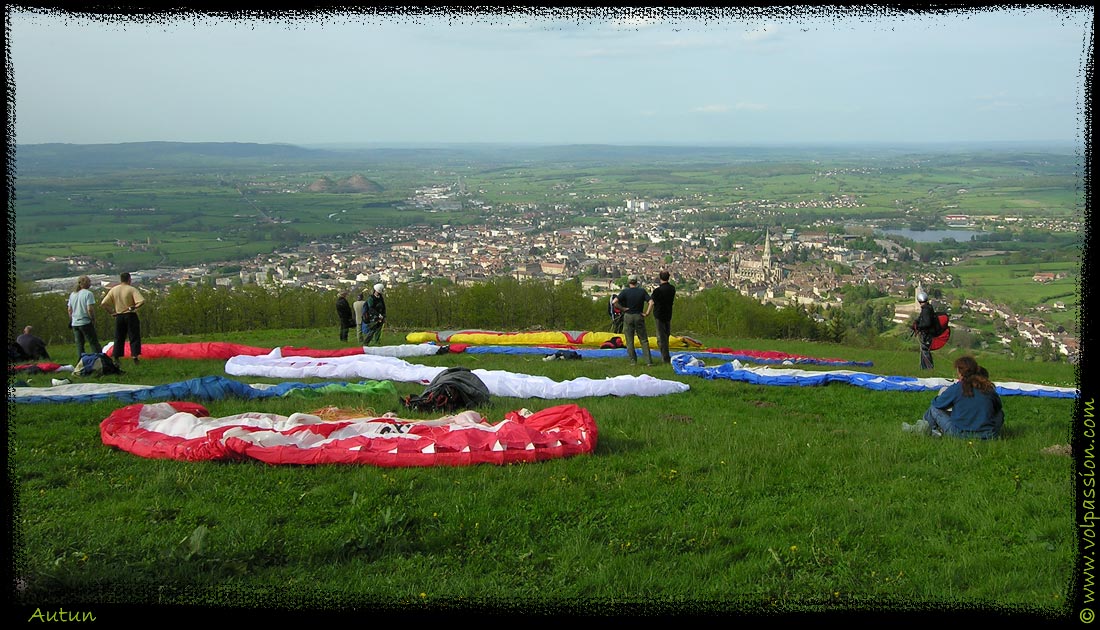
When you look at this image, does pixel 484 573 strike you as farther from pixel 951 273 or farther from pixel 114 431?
pixel 951 273

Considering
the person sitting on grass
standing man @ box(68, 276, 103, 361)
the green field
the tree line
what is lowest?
the tree line

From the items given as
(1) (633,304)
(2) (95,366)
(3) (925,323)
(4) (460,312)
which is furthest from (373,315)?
(4) (460,312)

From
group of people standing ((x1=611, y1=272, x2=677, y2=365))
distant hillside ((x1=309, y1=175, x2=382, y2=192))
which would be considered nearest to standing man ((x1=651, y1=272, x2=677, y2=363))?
group of people standing ((x1=611, y1=272, x2=677, y2=365))

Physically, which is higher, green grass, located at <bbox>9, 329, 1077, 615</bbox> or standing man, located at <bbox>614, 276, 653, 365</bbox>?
standing man, located at <bbox>614, 276, 653, 365</bbox>

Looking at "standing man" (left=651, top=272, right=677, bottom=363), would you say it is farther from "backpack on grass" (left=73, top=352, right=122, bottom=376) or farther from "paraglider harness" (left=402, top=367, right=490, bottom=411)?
"backpack on grass" (left=73, top=352, right=122, bottom=376)

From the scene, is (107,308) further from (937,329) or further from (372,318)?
(937,329)

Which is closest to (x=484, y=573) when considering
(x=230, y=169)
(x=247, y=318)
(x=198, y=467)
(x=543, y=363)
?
(x=198, y=467)

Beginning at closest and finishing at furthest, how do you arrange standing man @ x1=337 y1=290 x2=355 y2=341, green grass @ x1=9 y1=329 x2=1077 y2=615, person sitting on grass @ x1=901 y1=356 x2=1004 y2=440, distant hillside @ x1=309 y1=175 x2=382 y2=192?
1. green grass @ x1=9 y1=329 x2=1077 y2=615
2. person sitting on grass @ x1=901 y1=356 x2=1004 y2=440
3. standing man @ x1=337 y1=290 x2=355 y2=341
4. distant hillside @ x1=309 y1=175 x2=382 y2=192

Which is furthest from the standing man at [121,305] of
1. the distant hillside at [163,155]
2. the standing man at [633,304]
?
the distant hillside at [163,155]
